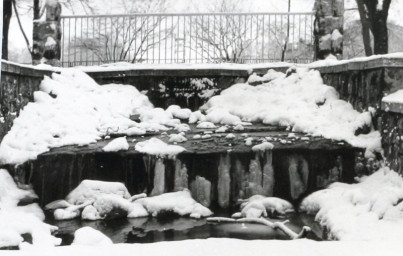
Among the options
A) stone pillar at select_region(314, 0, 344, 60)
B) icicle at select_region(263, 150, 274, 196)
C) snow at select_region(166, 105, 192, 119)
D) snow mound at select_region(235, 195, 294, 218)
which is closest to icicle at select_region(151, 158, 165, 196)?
snow mound at select_region(235, 195, 294, 218)

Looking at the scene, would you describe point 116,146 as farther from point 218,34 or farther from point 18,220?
point 218,34

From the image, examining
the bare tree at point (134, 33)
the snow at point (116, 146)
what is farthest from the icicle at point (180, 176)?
the bare tree at point (134, 33)

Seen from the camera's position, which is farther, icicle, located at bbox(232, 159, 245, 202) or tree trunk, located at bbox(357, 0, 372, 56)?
tree trunk, located at bbox(357, 0, 372, 56)

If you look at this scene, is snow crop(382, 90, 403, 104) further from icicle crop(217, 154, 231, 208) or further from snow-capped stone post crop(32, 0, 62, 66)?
snow-capped stone post crop(32, 0, 62, 66)

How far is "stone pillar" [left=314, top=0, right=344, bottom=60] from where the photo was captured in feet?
33.0

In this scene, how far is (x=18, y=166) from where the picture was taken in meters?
6.33

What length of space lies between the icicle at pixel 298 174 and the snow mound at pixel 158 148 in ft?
4.39

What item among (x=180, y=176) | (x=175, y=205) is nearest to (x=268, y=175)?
(x=180, y=176)

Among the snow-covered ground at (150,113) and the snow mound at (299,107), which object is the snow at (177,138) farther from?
the snow mound at (299,107)

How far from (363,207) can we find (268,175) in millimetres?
1476

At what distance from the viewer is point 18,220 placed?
516 centimetres

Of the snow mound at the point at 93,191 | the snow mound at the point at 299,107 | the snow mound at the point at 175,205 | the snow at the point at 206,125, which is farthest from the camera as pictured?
the snow at the point at 206,125

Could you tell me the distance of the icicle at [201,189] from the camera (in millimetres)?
6367

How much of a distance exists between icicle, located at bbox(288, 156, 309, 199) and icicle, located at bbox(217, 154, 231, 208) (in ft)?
2.50
